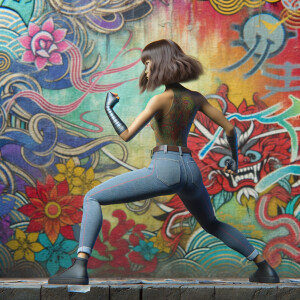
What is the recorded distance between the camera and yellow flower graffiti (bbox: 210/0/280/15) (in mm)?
6043

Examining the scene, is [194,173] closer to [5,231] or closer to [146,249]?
[146,249]

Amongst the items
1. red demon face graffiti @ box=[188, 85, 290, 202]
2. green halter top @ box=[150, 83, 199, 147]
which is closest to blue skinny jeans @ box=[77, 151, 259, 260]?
green halter top @ box=[150, 83, 199, 147]

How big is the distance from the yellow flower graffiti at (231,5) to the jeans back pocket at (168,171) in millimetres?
2734

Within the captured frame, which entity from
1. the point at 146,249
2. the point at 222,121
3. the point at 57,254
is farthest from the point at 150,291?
the point at 57,254

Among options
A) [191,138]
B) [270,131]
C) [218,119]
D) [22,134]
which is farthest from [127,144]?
[218,119]

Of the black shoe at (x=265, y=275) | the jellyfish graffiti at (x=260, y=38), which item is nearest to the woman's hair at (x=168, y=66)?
the black shoe at (x=265, y=275)

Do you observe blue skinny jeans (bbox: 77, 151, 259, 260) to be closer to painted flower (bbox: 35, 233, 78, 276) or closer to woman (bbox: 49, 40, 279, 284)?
woman (bbox: 49, 40, 279, 284)

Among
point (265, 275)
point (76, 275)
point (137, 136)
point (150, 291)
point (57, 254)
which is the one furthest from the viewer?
point (137, 136)

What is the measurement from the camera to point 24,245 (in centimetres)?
591

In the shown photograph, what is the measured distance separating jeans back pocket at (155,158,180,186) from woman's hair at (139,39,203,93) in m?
0.55

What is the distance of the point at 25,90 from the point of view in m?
6.03

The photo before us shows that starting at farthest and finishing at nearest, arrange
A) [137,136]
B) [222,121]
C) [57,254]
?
1. [137,136]
2. [57,254]
3. [222,121]

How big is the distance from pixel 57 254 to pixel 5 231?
0.60m

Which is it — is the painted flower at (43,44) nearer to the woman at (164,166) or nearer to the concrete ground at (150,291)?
the woman at (164,166)
